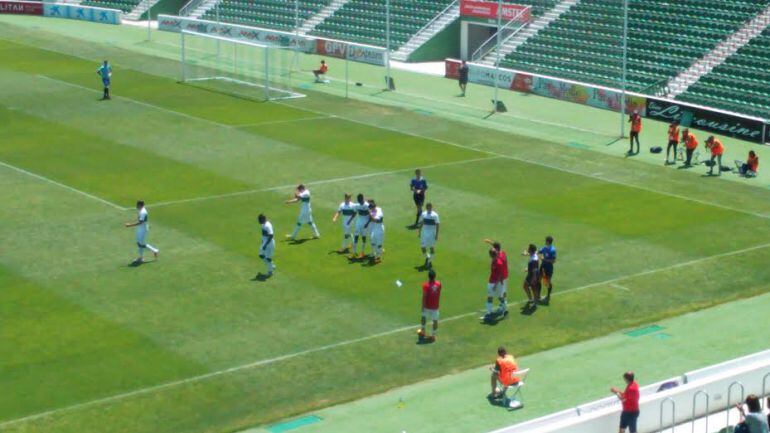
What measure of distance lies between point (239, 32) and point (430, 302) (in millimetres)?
50700

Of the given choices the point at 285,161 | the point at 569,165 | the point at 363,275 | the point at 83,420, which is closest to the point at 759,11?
the point at 569,165

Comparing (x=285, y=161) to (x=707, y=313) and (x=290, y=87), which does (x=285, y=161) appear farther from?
(x=707, y=313)

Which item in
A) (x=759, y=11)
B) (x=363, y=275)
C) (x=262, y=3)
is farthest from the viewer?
(x=262, y=3)

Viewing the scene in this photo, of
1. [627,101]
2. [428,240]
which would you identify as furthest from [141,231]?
[627,101]

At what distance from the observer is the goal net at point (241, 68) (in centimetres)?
6100

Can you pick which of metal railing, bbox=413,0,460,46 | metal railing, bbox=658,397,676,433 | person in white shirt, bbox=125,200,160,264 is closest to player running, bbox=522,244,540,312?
metal railing, bbox=658,397,676,433

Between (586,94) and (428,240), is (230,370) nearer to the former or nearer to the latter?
(428,240)

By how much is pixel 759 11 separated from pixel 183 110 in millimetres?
26455

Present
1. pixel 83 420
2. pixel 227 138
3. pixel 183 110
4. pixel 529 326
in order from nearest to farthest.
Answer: pixel 83 420 < pixel 529 326 < pixel 227 138 < pixel 183 110

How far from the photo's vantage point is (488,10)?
69.1 meters

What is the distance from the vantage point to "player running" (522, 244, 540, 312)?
31.0m

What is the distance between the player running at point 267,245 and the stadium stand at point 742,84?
2772cm

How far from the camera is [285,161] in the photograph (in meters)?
46.9

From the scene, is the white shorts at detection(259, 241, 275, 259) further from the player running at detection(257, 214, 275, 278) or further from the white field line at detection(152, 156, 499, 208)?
the white field line at detection(152, 156, 499, 208)
